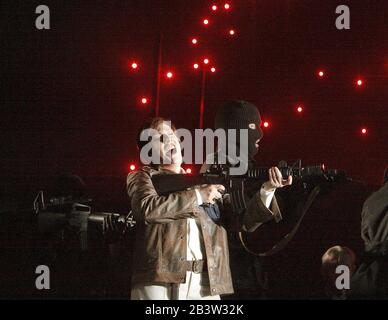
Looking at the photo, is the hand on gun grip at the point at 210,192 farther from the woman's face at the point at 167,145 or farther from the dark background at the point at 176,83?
the dark background at the point at 176,83

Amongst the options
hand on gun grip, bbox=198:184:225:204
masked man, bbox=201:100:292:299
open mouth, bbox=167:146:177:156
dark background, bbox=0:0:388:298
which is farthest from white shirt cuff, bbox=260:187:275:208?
dark background, bbox=0:0:388:298

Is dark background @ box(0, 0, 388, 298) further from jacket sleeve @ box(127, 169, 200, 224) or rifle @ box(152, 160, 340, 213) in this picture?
jacket sleeve @ box(127, 169, 200, 224)

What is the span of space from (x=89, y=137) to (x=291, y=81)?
5.31 feet

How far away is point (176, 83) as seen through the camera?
447 centimetres

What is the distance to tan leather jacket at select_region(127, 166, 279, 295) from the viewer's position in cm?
259

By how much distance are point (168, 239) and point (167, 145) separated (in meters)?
0.48

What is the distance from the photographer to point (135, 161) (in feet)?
14.3

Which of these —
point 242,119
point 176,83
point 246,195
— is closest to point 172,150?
point 246,195

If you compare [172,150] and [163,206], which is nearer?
[163,206]

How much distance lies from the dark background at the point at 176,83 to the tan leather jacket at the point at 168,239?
160 centimetres

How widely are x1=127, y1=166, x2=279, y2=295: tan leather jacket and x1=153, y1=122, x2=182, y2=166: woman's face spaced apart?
162mm

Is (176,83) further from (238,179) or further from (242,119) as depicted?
(238,179)
